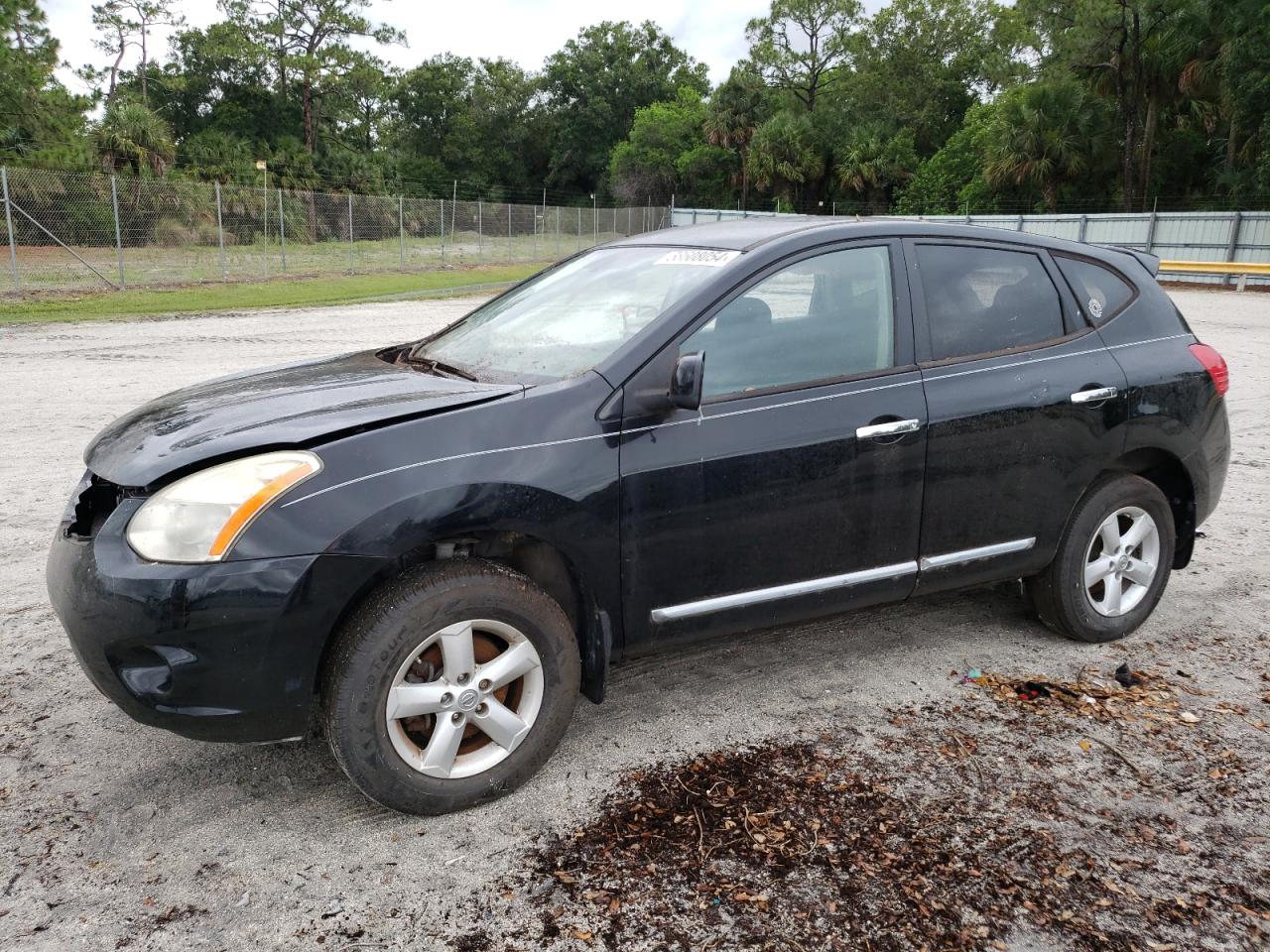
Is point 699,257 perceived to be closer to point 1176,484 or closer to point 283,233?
point 1176,484

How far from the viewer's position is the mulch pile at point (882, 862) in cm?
258

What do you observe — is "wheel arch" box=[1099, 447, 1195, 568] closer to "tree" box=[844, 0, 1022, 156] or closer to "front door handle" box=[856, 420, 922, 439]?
"front door handle" box=[856, 420, 922, 439]

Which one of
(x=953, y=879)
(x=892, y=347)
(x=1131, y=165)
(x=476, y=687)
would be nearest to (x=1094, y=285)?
(x=892, y=347)

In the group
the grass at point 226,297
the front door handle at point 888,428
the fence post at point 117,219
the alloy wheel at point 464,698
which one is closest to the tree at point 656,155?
the grass at point 226,297

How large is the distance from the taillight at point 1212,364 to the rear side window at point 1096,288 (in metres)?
0.40

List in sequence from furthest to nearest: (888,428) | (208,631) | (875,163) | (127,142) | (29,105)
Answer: (875,163), (29,105), (127,142), (888,428), (208,631)

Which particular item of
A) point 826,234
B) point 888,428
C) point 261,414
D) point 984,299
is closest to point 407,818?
point 261,414

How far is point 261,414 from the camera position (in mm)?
3174

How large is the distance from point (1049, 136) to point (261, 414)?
4238 cm

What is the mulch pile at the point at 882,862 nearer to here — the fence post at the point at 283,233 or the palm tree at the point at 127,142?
the fence post at the point at 283,233

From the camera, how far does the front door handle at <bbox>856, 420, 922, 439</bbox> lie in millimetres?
3588

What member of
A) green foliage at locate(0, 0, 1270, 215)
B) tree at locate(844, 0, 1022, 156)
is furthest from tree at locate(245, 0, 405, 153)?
tree at locate(844, 0, 1022, 156)

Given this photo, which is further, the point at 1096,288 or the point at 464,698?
the point at 1096,288

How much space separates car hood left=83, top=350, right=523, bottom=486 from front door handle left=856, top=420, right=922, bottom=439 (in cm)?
123
